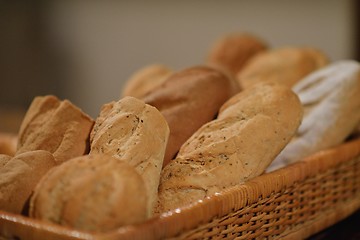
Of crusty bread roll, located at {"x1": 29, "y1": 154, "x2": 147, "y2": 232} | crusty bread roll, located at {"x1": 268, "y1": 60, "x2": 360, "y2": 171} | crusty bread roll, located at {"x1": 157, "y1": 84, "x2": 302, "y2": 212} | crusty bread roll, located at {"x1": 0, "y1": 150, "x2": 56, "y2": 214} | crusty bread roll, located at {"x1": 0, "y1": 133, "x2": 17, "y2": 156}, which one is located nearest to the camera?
crusty bread roll, located at {"x1": 29, "y1": 154, "x2": 147, "y2": 232}

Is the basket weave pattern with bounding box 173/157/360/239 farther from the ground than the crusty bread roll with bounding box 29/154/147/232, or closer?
closer

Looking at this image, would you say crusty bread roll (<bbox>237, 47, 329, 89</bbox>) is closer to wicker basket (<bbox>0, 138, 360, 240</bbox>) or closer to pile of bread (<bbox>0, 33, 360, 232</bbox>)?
pile of bread (<bbox>0, 33, 360, 232</bbox>)

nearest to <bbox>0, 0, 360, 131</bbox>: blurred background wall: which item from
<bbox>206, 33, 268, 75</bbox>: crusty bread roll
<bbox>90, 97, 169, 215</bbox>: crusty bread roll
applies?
<bbox>206, 33, 268, 75</bbox>: crusty bread roll

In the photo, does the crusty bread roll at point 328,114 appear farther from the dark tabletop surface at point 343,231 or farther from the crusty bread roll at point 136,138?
the crusty bread roll at point 136,138

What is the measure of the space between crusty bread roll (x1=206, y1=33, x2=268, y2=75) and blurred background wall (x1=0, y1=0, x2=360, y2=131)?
431 mm

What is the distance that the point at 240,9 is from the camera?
8.21 feet

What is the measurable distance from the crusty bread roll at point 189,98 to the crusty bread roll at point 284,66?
372 mm

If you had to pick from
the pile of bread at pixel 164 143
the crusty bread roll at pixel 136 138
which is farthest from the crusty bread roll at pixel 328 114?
the crusty bread roll at pixel 136 138

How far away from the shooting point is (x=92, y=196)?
0.74 meters

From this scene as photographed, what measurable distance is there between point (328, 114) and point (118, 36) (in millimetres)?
2096

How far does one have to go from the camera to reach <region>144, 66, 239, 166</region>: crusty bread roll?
113 cm

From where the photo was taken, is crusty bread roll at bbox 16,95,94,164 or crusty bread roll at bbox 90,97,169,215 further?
crusty bread roll at bbox 16,95,94,164

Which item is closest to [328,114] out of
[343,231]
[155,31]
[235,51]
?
[343,231]

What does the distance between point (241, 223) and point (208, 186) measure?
0.08m
